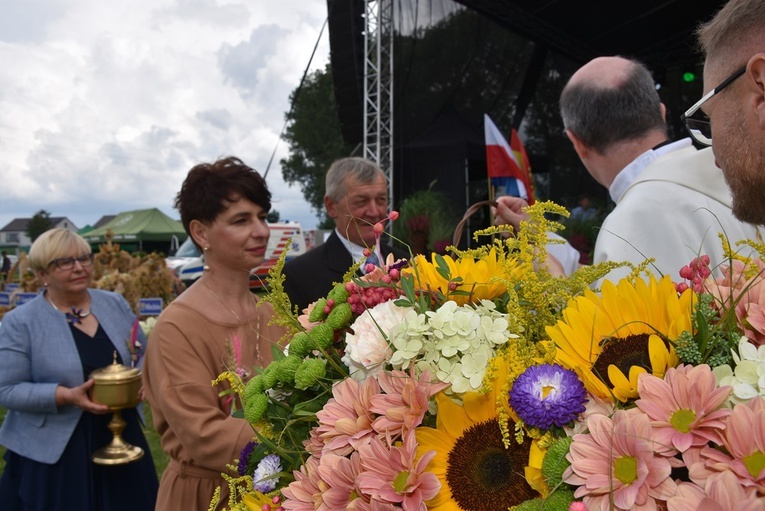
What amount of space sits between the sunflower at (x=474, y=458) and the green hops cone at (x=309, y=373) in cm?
20

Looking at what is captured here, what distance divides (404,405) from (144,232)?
3023 centimetres

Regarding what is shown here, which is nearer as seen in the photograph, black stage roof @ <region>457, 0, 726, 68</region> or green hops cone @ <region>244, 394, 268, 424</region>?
green hops cone @ <region>244, 394, 268, 424</region>

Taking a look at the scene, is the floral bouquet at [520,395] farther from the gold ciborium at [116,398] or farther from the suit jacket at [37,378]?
the suit jacket at [37,378]

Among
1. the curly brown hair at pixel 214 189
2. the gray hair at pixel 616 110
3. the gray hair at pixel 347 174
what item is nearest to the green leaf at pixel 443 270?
the gray hair at pixel 616 110

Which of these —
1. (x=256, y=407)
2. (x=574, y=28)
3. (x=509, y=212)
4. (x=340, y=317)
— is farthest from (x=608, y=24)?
(x=256, y=407)

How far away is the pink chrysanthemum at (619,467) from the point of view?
62 centimetres

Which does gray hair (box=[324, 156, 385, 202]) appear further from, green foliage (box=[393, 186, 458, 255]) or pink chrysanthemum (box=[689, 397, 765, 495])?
green foliage (box=[393, 186, 458, 255])

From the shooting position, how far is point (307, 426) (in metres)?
0.97

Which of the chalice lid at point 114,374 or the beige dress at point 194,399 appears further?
the chalice lid at point 114,374

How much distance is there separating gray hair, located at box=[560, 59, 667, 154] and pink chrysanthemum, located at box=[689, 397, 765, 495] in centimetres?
163

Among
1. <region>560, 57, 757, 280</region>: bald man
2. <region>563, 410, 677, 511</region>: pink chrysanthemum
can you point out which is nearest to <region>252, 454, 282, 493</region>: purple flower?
<region>563, 410, 677, 511</region>: pink chrysanthemum

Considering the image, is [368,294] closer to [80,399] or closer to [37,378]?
[80,399]

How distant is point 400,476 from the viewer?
0.74m

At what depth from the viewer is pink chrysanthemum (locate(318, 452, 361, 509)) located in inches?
30.9
